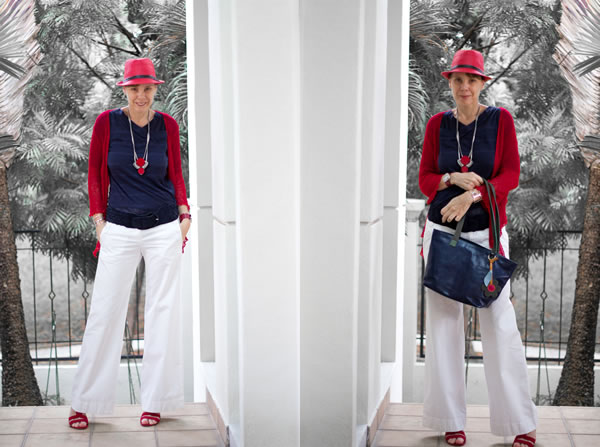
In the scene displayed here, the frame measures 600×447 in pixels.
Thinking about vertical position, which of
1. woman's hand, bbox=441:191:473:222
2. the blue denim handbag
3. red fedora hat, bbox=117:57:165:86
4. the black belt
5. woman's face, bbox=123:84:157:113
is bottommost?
the blue denim handbag

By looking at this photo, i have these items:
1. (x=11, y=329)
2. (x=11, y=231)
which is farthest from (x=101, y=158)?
(x=11, y=329)

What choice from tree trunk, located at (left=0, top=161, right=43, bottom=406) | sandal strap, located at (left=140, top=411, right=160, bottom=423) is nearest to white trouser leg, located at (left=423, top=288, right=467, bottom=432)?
sandal strap, located at (left=140, top=411, right=160, bottom=423)

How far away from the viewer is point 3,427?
344 cm

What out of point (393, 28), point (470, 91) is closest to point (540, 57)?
point (393, 28)

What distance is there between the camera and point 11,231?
6430 mm

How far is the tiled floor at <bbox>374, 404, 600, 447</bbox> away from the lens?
3.27m

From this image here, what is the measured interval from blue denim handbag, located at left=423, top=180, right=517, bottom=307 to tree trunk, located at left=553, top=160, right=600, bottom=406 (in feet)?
12.1

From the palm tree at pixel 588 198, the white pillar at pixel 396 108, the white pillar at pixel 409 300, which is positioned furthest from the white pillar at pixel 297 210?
the palm tree at pixel 588 198

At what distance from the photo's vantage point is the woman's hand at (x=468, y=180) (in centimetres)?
300

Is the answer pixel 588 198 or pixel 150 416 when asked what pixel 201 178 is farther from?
pixel 588 198

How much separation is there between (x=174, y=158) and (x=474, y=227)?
54.8 inches

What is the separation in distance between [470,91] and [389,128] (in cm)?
91

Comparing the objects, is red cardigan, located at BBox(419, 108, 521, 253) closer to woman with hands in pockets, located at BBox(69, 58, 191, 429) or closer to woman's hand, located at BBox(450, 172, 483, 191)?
woman's hand, located at BBox(450, 172, 483, 191)

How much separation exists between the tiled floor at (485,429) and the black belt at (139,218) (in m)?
1.40
